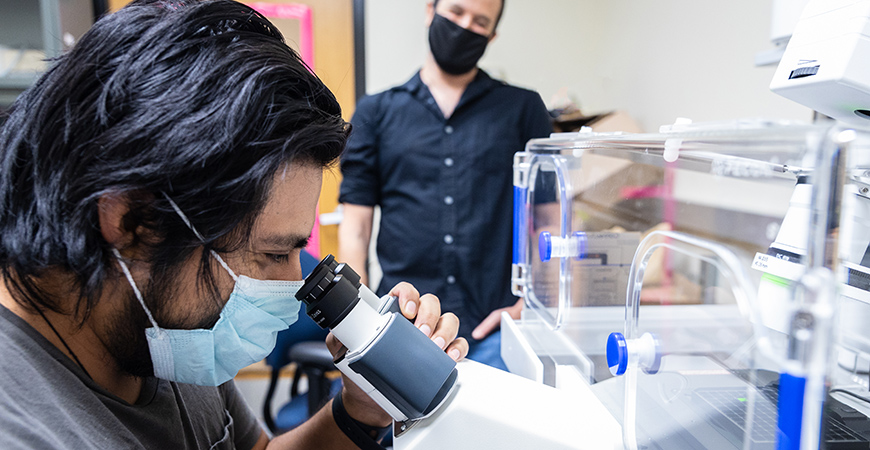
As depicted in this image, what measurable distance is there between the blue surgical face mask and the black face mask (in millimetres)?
1110

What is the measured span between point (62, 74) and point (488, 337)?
1183 mm

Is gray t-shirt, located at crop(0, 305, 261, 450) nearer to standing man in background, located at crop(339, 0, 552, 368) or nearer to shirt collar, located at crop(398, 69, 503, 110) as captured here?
standing man in background, located at crop(339, 0, 552, 368)

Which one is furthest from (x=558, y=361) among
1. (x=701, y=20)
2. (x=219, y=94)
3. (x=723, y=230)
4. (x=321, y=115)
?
(x=701, y=20)

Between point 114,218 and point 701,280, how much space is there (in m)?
1.04

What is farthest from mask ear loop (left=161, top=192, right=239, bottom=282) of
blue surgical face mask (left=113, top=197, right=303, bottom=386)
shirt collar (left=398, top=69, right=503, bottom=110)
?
shirt collar (left=398, top=69, right=503, bottom=110)

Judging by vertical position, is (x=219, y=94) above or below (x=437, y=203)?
above

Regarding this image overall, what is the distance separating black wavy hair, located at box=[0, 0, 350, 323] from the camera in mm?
598

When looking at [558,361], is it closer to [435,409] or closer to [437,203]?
[435,409]

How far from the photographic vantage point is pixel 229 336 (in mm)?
751

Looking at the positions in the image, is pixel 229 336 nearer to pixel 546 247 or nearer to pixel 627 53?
pixel 546 247

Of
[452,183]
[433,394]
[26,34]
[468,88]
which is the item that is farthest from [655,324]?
[26,34]

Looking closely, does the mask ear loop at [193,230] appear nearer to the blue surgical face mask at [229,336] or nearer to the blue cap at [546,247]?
the blue surgical face mask at [229,336]

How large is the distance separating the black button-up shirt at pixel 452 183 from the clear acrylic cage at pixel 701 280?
18.6 inches

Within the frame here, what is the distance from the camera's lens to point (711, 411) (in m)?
0.62
